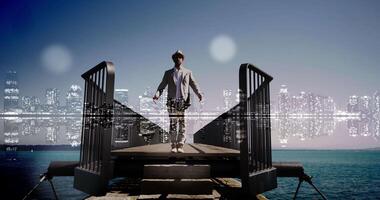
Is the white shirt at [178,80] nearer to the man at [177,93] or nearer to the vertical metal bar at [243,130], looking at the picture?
the man at [177,93]

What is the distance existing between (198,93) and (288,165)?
251 centimetres

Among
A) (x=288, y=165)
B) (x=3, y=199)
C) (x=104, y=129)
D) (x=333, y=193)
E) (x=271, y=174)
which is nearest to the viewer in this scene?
(x=104, y=129)

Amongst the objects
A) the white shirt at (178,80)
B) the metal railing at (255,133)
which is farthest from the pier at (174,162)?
the white shirt at (178,80)

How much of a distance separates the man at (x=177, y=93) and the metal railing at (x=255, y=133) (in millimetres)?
1424

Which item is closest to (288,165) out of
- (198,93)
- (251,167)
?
(251,167)

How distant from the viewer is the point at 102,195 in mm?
4715

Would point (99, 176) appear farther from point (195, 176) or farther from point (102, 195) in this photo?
point (195, 176)

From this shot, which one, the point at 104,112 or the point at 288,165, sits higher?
the point at 104,112

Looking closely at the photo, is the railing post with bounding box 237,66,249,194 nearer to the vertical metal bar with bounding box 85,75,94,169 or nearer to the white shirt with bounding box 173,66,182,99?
the white shirt with bounding box 173,66,182,99

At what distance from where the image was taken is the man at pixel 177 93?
610 centimetres

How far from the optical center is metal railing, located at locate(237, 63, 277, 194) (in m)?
4.89

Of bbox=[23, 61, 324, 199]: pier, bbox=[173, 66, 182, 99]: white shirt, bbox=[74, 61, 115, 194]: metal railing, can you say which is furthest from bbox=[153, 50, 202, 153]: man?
bbox=[74, 61, 115, 194]: metal railing

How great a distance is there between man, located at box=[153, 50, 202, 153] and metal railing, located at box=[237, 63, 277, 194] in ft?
4.67

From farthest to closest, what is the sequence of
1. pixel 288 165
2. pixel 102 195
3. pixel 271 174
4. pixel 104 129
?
pixel 288 165 → pixel 271 174 → pixel 104 129 → pixel 102 195
